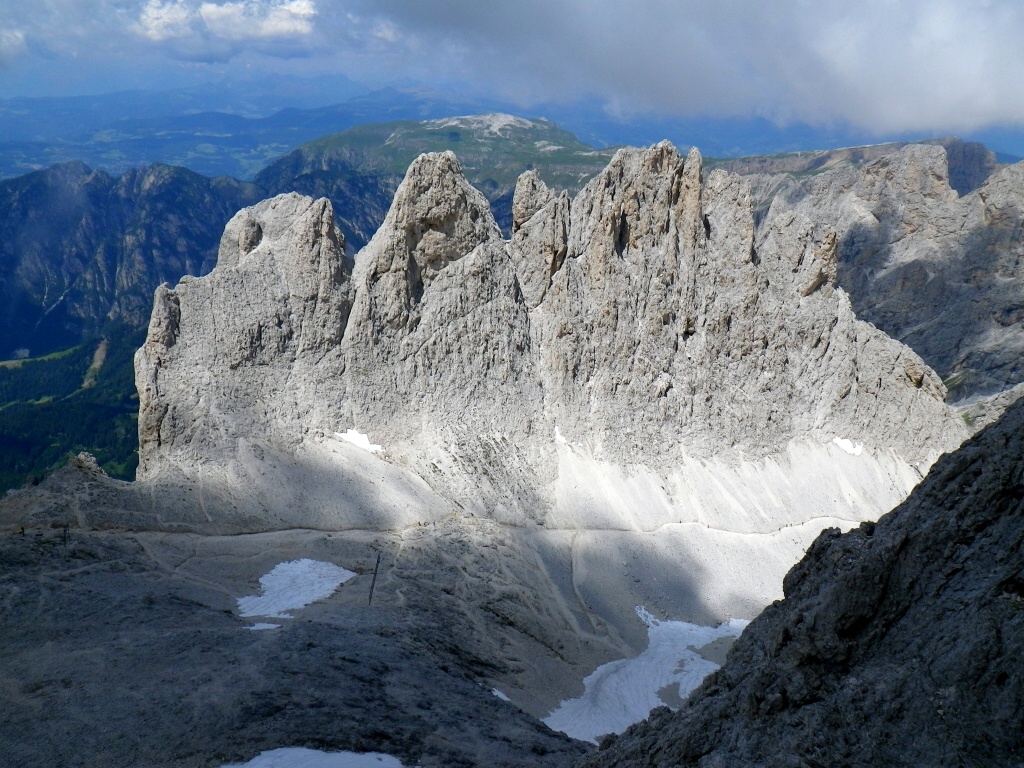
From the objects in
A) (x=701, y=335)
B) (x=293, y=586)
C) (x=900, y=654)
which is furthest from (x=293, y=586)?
(x=701, y=335)

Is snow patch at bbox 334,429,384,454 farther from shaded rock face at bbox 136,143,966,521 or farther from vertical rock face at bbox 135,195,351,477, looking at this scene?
vertical rock face at bbox 135,195,351,477

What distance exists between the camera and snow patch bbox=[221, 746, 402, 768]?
1948 centimetres

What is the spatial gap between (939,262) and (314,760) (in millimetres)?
156581

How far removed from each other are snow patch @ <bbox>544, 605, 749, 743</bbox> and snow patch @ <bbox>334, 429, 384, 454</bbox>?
23823 mm

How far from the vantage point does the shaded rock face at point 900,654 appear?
38.6ft

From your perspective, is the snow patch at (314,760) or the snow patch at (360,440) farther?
the snow patch at (360,440)

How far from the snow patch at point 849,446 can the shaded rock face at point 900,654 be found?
61594 millimetres

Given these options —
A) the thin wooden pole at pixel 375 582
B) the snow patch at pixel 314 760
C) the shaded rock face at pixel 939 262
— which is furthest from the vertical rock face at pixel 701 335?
the shaded rock face at pixel 939 262

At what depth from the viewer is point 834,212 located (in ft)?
571

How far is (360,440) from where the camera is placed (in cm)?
5834

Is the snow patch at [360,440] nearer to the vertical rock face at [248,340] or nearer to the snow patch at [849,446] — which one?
the vertical rock face at [248,340]

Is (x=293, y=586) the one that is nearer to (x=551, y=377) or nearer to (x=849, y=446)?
(x=551, y=377)

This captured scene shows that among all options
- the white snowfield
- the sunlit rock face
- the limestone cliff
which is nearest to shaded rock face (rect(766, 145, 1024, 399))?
the limestone cliff

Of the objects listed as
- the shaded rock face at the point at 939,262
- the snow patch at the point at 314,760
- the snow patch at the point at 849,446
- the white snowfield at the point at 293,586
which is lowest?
the white snowfield at the point at 293,586
